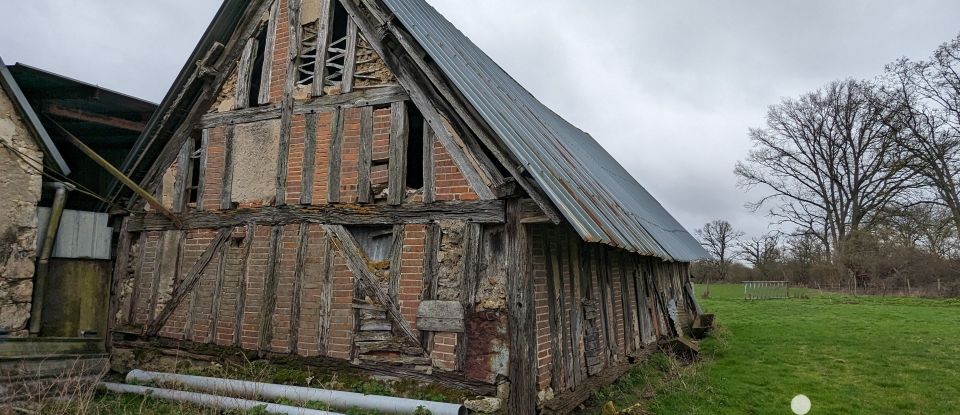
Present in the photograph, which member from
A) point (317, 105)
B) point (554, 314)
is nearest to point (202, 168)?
point (317, 105)

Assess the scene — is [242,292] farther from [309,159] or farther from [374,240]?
[374,240]

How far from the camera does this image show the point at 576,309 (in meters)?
7.04

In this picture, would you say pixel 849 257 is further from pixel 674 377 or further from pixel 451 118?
pixel 451 118

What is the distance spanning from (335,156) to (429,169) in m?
1.42

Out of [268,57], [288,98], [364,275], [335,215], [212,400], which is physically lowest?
[212,400]

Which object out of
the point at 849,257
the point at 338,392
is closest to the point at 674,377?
the point at 338,392

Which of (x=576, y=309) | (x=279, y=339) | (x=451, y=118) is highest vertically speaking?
(x=451, y=118)

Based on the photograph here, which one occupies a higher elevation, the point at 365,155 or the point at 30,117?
the point at 30,117

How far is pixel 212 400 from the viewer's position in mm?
6270

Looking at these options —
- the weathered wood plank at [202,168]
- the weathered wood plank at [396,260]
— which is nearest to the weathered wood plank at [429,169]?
the weathered wood plank at [396,260]

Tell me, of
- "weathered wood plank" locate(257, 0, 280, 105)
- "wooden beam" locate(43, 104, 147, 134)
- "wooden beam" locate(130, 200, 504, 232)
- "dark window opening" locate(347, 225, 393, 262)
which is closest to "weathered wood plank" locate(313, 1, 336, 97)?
"weathered wood plank" locate(257, 0, 280, 105)

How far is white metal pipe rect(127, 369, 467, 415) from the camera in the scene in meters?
5.67

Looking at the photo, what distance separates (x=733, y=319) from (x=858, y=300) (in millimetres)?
10225

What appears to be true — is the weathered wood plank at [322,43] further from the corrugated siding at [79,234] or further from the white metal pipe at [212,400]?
the corrugated siding at [79,234]
